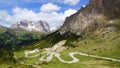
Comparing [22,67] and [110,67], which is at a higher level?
[22,67]

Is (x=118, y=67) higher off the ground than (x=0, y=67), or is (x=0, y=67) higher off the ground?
(x=0, y=67)

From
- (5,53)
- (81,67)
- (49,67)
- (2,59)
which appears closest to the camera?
(49,67)

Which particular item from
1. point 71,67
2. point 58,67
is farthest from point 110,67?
point 58,67

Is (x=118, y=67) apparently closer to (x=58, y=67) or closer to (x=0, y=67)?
(x=58, y=67)

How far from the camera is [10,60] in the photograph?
181m

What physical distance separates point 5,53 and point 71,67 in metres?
79.4

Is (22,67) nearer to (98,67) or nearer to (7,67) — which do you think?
(7,67)

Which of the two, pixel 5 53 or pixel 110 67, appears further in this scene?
pixel 5 53

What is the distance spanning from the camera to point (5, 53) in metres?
194

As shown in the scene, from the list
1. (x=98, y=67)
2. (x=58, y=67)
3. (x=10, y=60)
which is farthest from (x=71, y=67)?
(x=10, y=60)

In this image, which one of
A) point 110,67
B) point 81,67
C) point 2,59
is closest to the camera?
point 81,67

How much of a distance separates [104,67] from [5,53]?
86.5m

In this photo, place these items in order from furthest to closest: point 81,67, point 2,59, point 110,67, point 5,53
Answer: point 5,53 < point 2,59 < point 110,67 < point 81,67

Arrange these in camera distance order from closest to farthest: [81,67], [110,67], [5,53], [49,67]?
1. [49,67]
2. [81,67]
3. [110,67]
4. [5,53]
